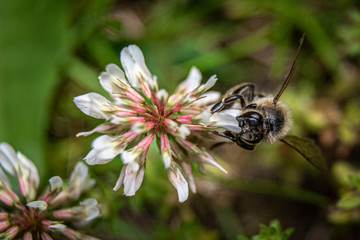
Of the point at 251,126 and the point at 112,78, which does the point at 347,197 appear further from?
the point at 112,78

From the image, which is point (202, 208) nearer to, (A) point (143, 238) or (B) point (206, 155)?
(A) point (143, 238)

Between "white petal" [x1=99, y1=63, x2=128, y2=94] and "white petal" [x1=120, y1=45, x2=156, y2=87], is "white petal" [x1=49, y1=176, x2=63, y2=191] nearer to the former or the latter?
"white petal" [x1=99, y1=63, x2=128, y2=94]

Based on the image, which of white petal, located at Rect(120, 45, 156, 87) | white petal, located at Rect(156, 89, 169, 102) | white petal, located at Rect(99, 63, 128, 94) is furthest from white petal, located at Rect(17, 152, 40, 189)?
white petal, located at Rect(156, 89, 169, 102)

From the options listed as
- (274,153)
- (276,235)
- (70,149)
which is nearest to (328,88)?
(274,153)

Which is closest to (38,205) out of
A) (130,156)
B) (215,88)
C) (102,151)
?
(102,151)

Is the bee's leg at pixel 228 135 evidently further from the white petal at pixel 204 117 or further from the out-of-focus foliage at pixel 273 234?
the out-of-focus foliage at pixel 273 234

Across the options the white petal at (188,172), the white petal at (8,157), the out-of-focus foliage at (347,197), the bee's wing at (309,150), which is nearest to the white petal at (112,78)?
the white petal at (188,172)
